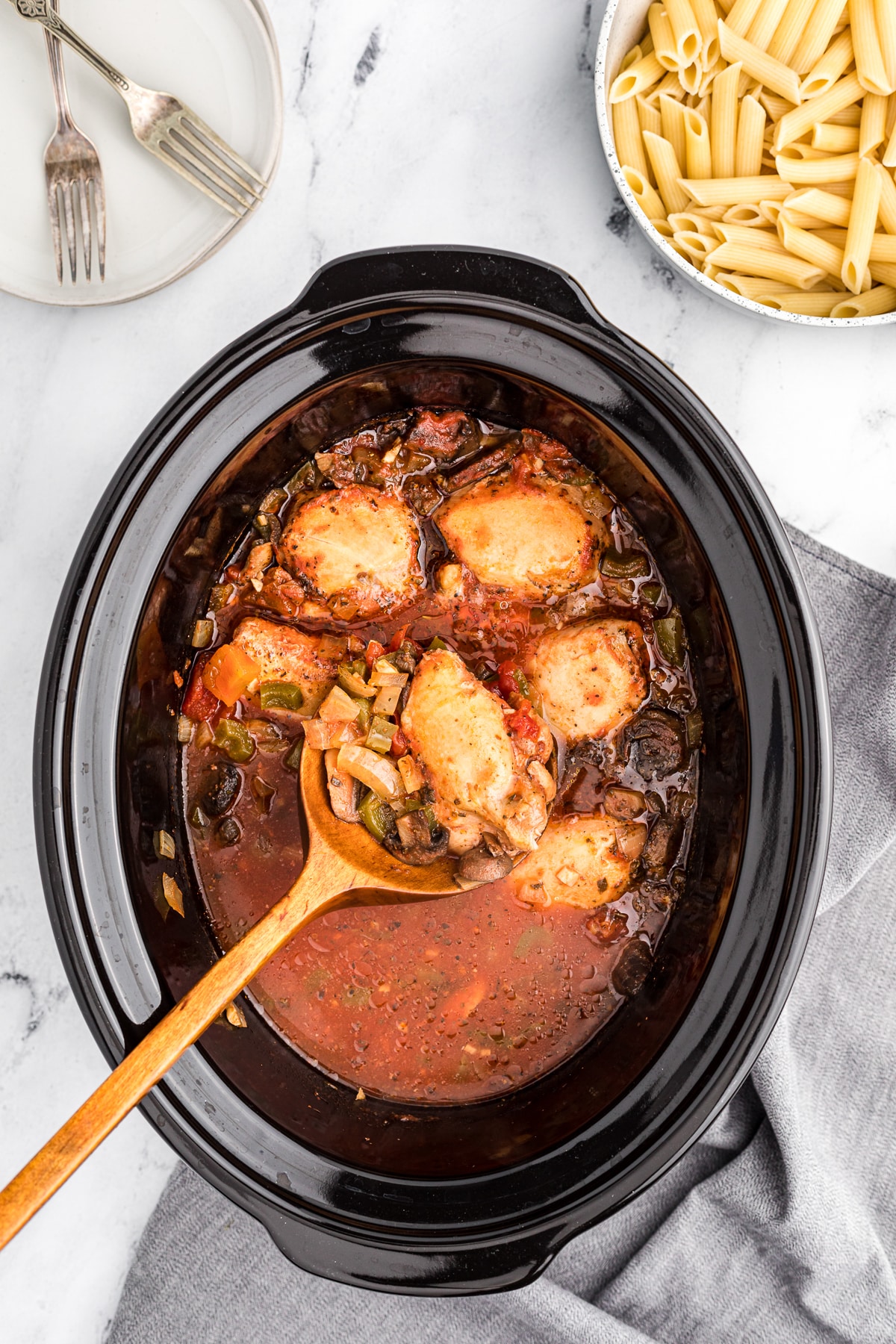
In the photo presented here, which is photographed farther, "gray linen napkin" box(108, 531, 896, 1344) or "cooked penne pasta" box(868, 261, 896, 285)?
"gray linen napkin" box(108, 531, 896, 1344)

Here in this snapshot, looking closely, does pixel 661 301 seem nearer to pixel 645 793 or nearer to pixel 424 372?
pixel 424 372

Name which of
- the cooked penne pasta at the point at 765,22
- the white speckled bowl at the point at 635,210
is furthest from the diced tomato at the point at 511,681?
the cooked penne pasta at the point at 765,22

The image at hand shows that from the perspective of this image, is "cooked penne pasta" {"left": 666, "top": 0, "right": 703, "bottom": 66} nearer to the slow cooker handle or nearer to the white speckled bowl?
the white speckled bowl

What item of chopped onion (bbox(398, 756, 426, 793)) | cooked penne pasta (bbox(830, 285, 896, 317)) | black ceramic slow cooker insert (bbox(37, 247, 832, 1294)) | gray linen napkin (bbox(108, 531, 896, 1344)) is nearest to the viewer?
black ceramic slow cooker insert (bbox(37, 247, 832, 1294))

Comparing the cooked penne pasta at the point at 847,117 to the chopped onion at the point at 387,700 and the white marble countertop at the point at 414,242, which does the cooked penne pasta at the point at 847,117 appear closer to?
the white marble countertop at the point at 414,242

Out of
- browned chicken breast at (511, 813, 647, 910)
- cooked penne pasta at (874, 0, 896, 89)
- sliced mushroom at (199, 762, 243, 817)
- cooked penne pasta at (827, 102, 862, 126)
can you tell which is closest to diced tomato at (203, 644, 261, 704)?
sliced mushroom at (199, 762, 243, 817)

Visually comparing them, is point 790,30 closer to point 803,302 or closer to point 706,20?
point 706,20
